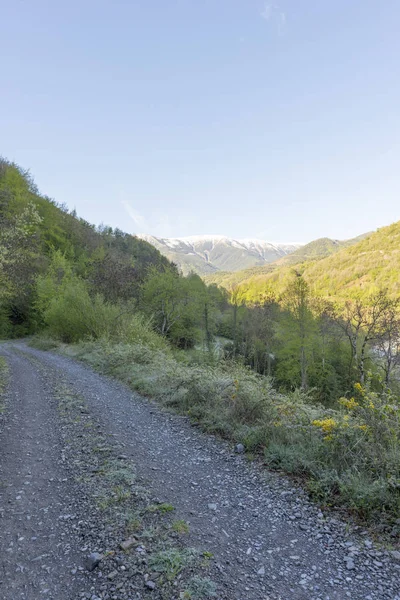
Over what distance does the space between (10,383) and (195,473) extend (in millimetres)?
8084

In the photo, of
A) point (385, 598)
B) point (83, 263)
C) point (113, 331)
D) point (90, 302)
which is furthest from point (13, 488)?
point (83, 263)

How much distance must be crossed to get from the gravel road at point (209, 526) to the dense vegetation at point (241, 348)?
532 mm

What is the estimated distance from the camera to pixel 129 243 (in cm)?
7431

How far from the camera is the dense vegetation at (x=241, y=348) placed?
4188mm

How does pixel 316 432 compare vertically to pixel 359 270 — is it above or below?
below

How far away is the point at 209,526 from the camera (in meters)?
3.29

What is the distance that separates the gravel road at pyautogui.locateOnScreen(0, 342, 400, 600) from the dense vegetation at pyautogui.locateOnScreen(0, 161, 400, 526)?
53cm

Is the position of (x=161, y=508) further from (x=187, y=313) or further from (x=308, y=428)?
(x=187, y=313)

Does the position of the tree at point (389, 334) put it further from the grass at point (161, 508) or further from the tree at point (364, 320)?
the grass at point (161, 508)

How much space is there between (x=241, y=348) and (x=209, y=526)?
38.8 m

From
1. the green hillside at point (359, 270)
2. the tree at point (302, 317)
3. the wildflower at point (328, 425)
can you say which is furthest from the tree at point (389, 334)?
the green hillside at point (359, 270)

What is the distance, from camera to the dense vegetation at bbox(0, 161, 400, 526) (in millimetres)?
4188

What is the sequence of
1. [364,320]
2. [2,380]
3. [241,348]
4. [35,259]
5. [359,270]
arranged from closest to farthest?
[2,380]
[364,320]
[35,259]
[241,348]
[359,270]

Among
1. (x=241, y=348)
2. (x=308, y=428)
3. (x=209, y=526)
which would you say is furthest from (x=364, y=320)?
(x=209, y=526)
